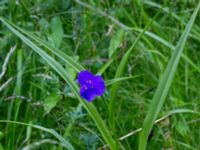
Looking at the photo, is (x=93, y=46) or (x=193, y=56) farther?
(x=193, y=56)

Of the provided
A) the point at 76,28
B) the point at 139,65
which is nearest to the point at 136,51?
the point at 139,65

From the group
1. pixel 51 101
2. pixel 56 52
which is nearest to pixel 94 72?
pixel 51 101

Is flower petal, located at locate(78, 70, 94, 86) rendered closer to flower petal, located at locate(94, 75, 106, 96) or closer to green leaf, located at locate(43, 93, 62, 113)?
flower petal, located at locate(94, 75, 106, 96)

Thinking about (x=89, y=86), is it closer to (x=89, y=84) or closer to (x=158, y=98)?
(x=89, y=84)

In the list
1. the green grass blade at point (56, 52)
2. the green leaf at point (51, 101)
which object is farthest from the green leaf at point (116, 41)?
the green grass blade at point (56, 52)

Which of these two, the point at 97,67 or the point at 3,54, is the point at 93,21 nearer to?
the point at 97,67

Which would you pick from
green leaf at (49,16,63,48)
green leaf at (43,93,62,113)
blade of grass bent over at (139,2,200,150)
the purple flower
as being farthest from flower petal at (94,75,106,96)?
green leaf at (49,16,63,48)

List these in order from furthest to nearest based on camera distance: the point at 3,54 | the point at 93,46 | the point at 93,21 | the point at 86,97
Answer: the point at 93,21 < the point at 93,46 < the point at 3,54 < the point at 86,97
